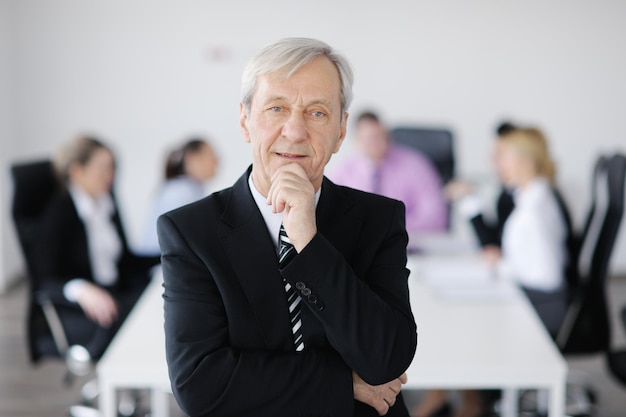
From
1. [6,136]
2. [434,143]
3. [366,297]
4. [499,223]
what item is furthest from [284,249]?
[6,136]

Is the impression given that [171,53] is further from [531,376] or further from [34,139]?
[531,376]

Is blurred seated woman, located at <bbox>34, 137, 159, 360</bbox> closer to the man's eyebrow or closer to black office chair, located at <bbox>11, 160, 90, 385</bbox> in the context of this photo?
black office chair, located at <bbox>11, 160, 90, 385</bbox>

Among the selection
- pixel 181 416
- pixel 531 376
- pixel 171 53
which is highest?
pixel 171 53

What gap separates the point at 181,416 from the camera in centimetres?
402

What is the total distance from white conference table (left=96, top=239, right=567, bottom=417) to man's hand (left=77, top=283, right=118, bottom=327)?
0.47 meters

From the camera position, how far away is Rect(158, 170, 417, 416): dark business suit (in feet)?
4.61

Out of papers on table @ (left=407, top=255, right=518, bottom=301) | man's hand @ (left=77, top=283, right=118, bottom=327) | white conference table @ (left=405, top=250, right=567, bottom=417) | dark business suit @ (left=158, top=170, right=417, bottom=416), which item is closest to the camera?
dark business suit @ (left=158, top=170, right=417, bottom=416)

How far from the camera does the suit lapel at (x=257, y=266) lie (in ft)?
4.62

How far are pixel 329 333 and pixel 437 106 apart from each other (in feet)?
16.7

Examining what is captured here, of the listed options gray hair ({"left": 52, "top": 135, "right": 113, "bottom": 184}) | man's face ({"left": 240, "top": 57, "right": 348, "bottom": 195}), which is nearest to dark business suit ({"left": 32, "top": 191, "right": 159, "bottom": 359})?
gray hair ({"left": 52, "top": 135, "right": 113, "bottom": 184})

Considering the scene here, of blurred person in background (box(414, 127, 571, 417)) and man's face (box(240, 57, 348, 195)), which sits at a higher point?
man's face (box(240, 57, 348, 195))

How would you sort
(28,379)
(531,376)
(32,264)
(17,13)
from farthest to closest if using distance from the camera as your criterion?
(17,13)
(28,379)
(32,264)
(531,376)

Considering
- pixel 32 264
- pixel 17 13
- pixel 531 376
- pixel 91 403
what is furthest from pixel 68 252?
pixel 17 13

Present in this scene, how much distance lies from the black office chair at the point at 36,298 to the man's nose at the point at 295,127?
8.14 ft
